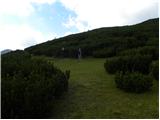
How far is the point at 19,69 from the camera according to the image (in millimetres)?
10289

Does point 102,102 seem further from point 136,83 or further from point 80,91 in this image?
point 136,83

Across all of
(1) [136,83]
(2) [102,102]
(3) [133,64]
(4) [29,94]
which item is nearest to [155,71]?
(1) [136,83]

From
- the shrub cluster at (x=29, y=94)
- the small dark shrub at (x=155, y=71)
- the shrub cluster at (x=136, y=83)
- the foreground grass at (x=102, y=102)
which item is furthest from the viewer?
the small dark shrub at (x=155, y=71)

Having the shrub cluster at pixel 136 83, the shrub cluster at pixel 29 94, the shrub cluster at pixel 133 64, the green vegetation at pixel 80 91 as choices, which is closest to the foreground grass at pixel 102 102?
the green vegetation at pixel 80 91

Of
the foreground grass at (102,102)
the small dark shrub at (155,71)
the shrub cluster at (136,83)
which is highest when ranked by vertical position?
the small dark shrub at (155,71)

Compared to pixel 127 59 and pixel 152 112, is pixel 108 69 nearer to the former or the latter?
pixel 127 59

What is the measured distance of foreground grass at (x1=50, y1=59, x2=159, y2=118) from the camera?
838 cm

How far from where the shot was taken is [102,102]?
9.28m

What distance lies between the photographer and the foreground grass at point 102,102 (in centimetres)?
838

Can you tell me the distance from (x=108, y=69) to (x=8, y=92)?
18.7 ft

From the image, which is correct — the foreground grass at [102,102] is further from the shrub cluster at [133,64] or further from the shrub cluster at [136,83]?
the shrub cluster at [133,64]

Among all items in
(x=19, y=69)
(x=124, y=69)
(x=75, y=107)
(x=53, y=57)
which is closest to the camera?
(x=75, y=107)

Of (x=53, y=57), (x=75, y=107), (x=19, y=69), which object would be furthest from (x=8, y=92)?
(x=53, y=57)

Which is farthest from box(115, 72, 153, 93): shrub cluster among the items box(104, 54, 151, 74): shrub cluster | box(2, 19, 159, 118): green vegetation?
box(104, 54, 151, 74): shrub cluster
